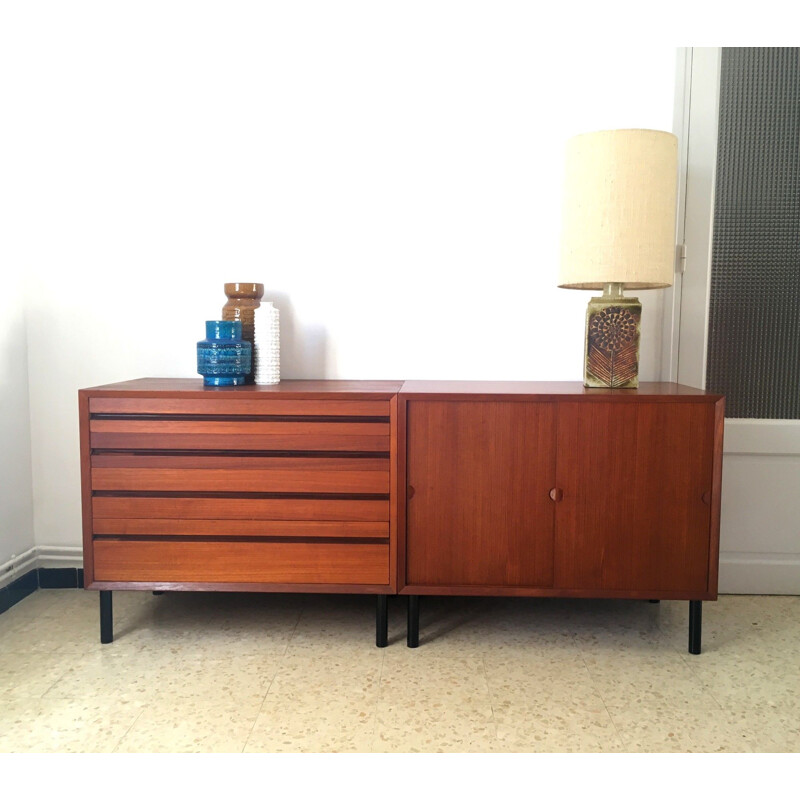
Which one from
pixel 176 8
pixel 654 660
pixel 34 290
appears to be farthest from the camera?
pixel 34 290

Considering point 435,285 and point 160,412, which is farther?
point 435,285

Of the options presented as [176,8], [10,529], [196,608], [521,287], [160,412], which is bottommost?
[196,608]

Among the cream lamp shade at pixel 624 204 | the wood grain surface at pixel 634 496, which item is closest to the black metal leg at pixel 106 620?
the wood grain surface at pixel 634 496

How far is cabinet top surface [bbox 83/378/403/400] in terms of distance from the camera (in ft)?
6.45

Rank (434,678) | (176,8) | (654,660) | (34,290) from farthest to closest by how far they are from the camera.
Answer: (34,290)
(176,8)
(654,660)
(434,678)

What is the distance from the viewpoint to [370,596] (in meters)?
2.42

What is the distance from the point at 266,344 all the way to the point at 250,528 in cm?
59

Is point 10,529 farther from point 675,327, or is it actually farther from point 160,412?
point 675,327

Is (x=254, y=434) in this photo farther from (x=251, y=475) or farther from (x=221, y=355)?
(x=221, y=355)

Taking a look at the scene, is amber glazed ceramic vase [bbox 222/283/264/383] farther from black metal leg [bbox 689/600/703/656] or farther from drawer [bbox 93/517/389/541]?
black metal leg [bbox 689/600/703/656]

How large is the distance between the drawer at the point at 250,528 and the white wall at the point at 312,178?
66 cm

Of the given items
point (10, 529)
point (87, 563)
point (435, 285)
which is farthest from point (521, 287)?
point (10, 529)

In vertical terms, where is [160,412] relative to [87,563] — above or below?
above

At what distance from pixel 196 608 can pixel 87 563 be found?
1.46ft
